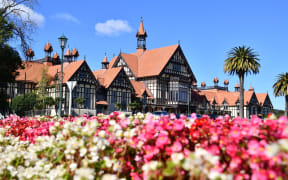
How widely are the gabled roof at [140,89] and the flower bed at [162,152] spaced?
162 ft

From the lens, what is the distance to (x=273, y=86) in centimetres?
5619

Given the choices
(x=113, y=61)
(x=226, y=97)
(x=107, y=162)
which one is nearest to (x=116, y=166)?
(x=107, y=162)

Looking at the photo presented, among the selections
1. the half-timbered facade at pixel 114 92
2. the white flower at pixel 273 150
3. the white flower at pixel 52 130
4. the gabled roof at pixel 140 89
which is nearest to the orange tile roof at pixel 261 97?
the gabled roof at pixel 140 89

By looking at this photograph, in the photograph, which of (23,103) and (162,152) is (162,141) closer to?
(162,152)

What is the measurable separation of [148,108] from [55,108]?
18500 millimetres

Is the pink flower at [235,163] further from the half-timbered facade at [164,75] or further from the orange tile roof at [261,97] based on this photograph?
the orange tile roof at [261,97]

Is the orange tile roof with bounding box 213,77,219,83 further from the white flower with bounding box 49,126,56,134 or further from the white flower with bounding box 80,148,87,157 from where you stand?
the white flower with bounding box 80,148,87,157

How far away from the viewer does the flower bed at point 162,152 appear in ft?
10.5

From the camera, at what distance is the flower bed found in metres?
3.21

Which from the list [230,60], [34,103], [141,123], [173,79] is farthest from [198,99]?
[141,123]

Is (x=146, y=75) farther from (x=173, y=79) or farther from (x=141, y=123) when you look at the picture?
(x=141, y=123)

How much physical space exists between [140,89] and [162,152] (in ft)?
172

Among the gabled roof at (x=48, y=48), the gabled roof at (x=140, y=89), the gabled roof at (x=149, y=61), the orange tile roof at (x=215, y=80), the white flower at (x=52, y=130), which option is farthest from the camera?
the orange tile roof at (x=215, y=80)

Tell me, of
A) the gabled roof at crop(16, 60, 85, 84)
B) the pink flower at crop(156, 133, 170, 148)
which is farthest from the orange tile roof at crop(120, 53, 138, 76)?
the pink flower at crop(156, 133, 170, 148)
